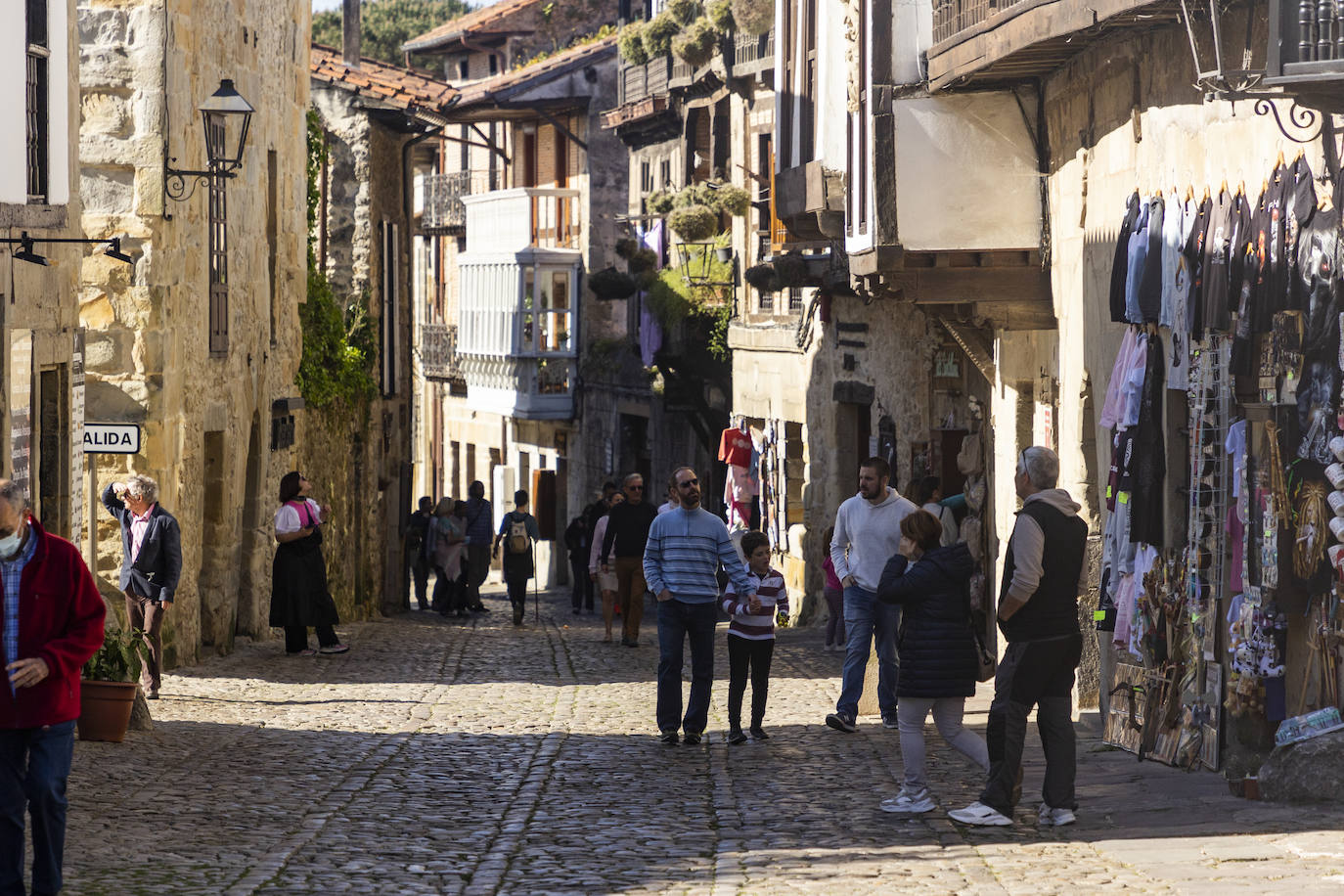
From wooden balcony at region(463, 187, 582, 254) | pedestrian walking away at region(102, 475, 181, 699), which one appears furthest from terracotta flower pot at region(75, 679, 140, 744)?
wooden balcony at region(463, 187, 582, 254)

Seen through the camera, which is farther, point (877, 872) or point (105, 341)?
point (105, 341)

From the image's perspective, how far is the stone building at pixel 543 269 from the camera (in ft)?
143

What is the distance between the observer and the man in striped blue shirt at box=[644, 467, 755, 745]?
12469mm

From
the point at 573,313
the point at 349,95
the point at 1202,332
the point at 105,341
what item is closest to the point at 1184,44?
the point at 1202,332

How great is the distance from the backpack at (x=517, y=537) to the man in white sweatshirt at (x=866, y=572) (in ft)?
46.2

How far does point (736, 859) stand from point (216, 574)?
40.6 feet

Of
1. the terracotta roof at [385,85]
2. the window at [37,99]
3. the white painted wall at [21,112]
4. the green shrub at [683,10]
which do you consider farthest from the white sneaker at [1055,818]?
the green shrub at [683,10]

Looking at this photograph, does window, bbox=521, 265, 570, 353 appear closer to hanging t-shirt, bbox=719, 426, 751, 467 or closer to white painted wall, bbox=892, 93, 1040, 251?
hanging t-shirt, bbox=719, 426, 751, 467

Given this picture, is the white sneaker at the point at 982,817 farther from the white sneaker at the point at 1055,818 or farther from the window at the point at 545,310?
the window at the point at 545,310

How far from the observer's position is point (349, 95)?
34.3 meters

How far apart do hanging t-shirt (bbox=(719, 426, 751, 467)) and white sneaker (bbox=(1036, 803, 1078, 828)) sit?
20822mm

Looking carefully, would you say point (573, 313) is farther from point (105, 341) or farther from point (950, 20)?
point (950, 20)

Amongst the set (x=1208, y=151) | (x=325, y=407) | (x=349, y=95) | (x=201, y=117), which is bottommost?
(x=325, y=407)

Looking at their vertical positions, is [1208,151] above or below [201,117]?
below
